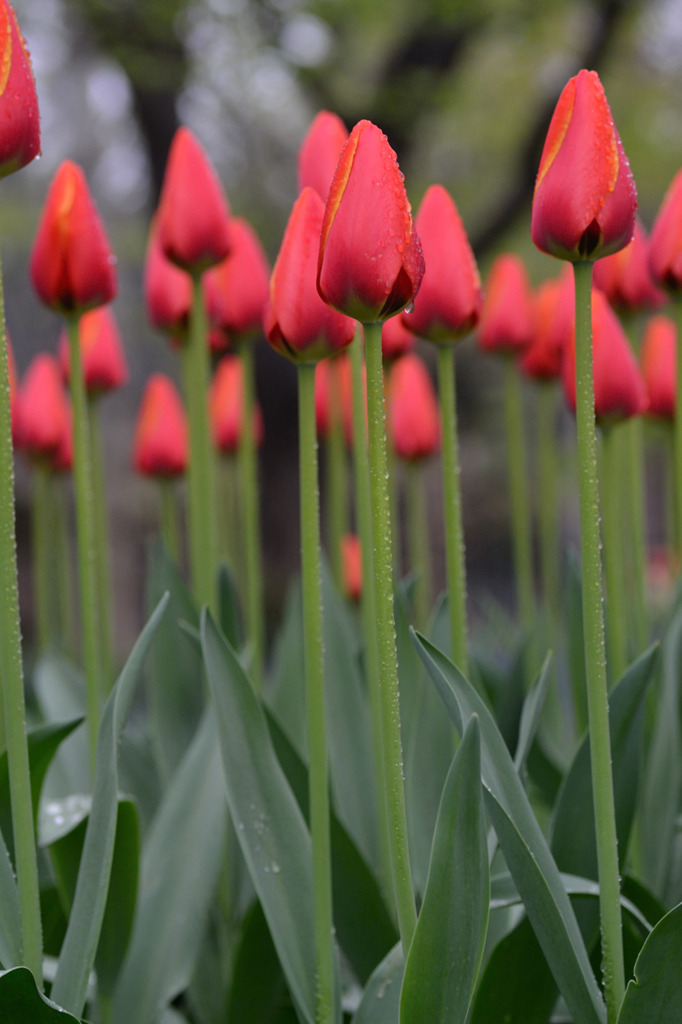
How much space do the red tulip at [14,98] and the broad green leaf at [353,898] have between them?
478 mm

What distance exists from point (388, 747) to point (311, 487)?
0.60 ft

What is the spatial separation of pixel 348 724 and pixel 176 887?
0.22m

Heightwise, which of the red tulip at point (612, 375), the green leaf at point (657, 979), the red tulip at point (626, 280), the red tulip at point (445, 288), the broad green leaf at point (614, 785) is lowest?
the green leaf at point (657, 979)

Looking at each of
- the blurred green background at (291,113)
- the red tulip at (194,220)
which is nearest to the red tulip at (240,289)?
the red tulip at (194,220)

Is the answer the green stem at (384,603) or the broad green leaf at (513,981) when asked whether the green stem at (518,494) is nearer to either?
the broad green leaf at (513,981)

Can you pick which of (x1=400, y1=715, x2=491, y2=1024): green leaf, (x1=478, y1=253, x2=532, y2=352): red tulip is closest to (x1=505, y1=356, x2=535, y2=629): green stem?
(x1=478, y1=253, x2=532, y2=352): red tulip

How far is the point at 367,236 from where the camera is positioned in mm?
568

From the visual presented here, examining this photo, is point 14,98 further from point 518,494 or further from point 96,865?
point 518,494

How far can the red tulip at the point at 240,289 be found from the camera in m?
1.16

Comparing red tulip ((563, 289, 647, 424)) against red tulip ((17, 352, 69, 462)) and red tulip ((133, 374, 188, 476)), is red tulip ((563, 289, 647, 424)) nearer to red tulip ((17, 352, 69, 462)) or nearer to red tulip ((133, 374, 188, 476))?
red tulip ((133, 374, 188, 476))

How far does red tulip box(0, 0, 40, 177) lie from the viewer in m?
0.61

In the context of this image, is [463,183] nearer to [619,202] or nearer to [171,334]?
[171,334]

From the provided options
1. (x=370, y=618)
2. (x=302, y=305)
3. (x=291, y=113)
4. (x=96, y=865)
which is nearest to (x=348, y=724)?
(x=370, y=618)

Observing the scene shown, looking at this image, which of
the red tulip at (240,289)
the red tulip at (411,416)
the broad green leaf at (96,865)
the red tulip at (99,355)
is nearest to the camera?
the broad green leaf at (96,865)
